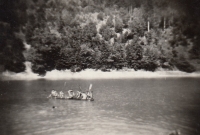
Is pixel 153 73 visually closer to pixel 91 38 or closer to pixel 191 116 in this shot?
pixel 91 38

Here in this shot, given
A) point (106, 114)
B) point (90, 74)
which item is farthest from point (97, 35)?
point (106, 114)

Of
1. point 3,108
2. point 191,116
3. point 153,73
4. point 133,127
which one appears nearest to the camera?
point 133,127

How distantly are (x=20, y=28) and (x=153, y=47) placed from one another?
3448 centimetres

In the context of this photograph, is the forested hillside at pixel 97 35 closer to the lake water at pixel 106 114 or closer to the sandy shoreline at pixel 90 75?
the sandy shoreline at pixel 90 75

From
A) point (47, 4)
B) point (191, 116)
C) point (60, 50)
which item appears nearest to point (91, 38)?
point (60, 50)

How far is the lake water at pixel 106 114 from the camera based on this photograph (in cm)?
1905

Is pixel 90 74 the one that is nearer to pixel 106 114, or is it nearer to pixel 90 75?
pixel 90 75

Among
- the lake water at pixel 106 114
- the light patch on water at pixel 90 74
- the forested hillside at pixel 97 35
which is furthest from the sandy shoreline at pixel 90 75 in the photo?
the lake water at pixel 106 114

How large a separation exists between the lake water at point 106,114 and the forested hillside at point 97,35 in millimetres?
27315

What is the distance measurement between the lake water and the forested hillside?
27315 millimetres

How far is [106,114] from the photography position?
23.5 m

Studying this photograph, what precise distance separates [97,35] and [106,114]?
140 ft

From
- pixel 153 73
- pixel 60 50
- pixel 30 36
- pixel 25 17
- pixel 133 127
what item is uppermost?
pixel 25 17

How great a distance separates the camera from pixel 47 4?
216 feet
